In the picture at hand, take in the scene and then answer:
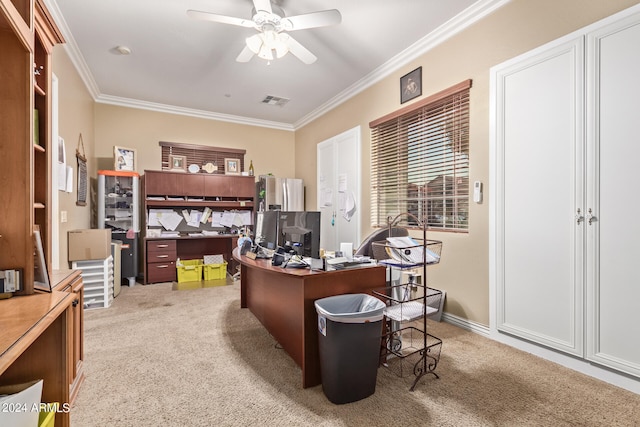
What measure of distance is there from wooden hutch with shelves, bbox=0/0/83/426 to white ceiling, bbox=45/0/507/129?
157 centimetres

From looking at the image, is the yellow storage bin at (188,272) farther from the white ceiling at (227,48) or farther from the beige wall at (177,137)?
the white ceiling at (227,48)

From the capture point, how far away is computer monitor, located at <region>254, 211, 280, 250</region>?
8.78 ft

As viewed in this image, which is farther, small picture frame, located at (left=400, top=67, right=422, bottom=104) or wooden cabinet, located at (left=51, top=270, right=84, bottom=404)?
small picture frame, located at (left=400, top=67, right=422, bottom=104)

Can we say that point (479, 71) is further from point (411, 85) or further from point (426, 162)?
point (426, 162)

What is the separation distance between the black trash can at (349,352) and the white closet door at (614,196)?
1.53 meters

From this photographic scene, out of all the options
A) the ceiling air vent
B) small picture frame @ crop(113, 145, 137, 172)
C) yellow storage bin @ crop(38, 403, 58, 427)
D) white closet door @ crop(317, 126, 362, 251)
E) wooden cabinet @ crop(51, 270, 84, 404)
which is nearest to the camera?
yellow storage bin @ crop(38, 403, 58, 427)

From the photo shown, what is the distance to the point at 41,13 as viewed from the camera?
5.29 ft

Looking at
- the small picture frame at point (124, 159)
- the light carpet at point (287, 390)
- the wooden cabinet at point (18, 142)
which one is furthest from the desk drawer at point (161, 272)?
the wooden cabinet at point (18, 142)

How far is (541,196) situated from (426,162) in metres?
1.25

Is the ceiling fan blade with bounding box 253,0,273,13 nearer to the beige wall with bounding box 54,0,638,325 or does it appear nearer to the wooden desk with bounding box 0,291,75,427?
the beige wall with bounding box 54,0,638,325

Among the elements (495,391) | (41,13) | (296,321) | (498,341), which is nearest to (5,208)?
(41,13)

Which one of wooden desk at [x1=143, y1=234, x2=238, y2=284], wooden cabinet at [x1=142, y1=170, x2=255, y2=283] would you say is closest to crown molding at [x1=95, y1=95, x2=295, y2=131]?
wooden cabinet at [x1=142, y1=170, x2=255, y2=283]

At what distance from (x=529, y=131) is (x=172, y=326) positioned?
12.1 ft

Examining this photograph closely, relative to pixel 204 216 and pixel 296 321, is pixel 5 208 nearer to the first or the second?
pixel 296 321
